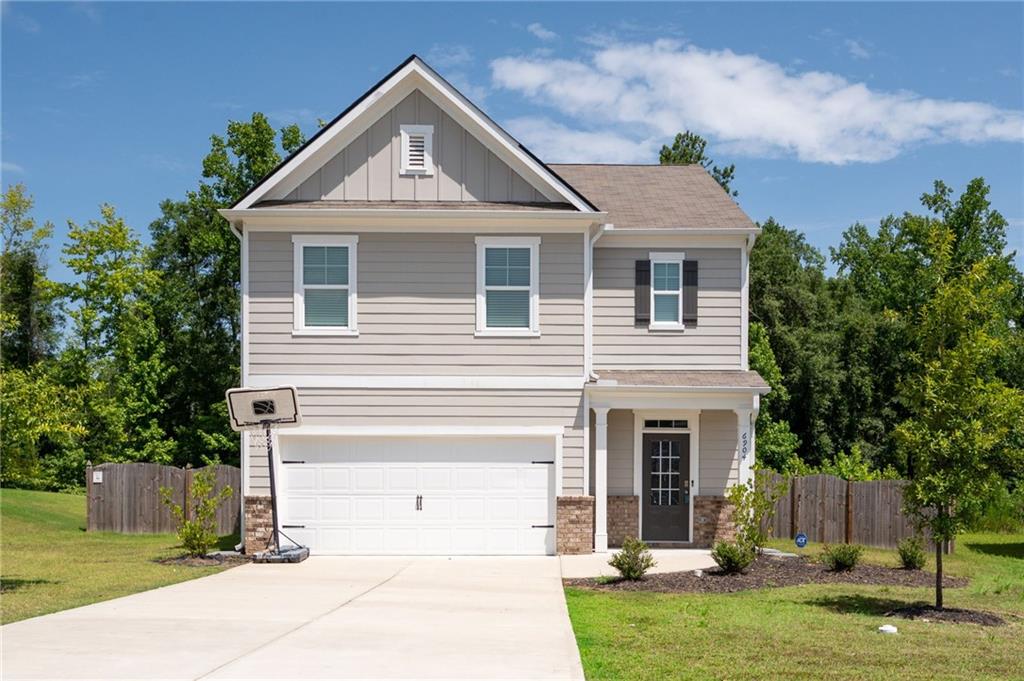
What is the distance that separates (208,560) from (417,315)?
5.57 metres

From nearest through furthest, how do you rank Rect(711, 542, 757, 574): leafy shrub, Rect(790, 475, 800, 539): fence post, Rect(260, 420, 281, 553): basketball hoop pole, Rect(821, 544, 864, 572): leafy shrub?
Rect(711, 542, 757, 574): leafy shrub
Rect(821, 544, 864, 572): leafy shrub
Rect(260, 420, 281, 553): basketball hoop pole
Rect(790, 475, 800, 539): fence post

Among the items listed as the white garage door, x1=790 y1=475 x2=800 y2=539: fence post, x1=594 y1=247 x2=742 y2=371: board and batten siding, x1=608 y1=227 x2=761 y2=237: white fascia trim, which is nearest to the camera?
the white garage door

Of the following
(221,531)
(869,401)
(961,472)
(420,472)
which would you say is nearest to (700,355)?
(420,472)

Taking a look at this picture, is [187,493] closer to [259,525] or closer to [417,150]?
[259,525]

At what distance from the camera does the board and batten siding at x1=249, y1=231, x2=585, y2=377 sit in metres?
19.2

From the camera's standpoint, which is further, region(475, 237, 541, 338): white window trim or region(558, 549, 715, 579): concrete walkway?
region(475, 237, 541, 338): white window trim

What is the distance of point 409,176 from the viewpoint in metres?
19.5

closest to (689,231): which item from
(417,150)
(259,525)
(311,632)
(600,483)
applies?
(600,483)

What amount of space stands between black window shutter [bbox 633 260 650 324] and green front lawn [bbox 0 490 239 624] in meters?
9.13

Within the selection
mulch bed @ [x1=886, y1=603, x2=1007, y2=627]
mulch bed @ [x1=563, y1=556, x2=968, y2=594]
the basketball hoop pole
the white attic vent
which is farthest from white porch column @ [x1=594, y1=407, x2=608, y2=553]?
mulch bed @ [x1=886, y1=603, x2=1007, y2=627]

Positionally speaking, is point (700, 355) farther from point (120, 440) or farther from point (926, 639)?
point (120, 440)

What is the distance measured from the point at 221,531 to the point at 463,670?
53.8ft

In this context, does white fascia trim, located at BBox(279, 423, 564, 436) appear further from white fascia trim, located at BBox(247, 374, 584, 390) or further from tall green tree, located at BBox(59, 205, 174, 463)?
tall green tree, located at BBox(59, 205, 174, 463)

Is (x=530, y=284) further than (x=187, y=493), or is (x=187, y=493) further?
(x=187, y=493)
